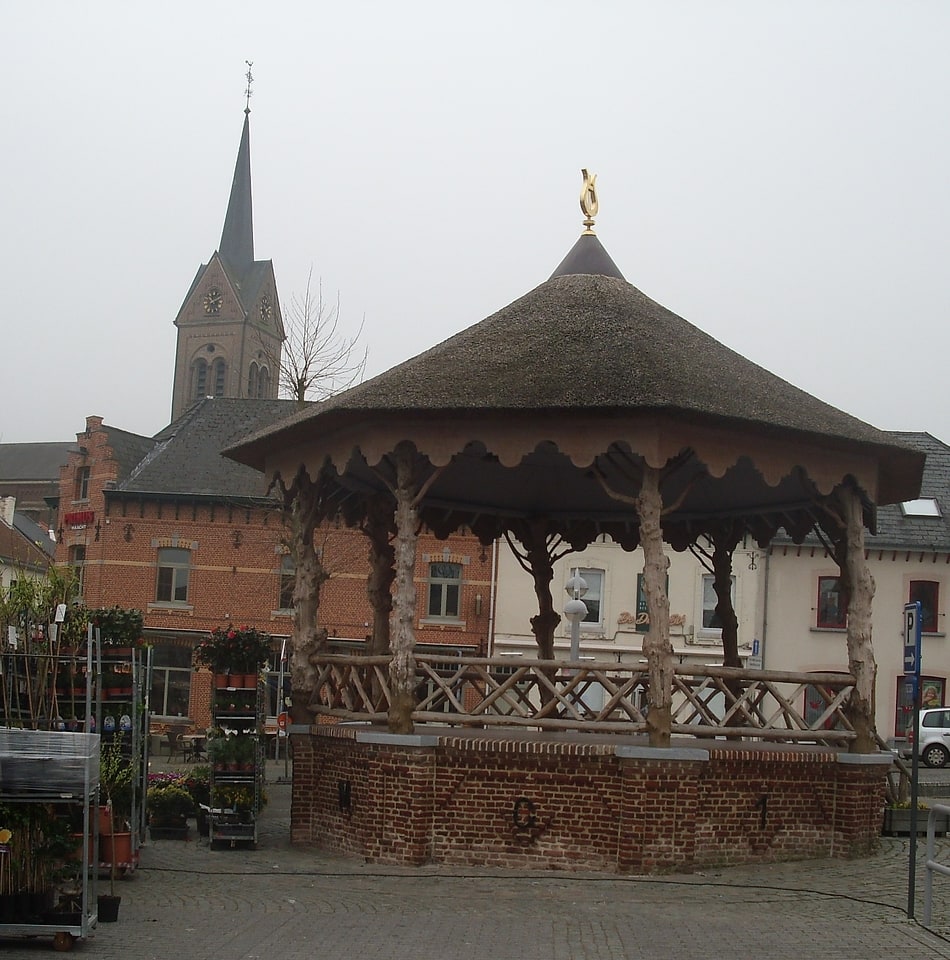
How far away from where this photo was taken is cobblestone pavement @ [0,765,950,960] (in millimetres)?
9859

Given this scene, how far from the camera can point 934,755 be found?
35250 mm

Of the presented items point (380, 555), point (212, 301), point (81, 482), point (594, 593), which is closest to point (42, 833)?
point (380, 555)

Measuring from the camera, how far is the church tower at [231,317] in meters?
90.2

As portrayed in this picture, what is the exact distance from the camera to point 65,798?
31.7 feet

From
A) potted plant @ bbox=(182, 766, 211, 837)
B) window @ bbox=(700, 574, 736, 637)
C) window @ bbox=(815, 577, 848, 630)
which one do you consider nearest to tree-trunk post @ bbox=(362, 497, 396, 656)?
potted plant @ bbox=(182, 766, 211, 837)

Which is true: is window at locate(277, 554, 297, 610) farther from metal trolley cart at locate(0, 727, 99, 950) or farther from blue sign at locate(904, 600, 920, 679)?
metal trolley cart at locate(0, 727, 99, 950)

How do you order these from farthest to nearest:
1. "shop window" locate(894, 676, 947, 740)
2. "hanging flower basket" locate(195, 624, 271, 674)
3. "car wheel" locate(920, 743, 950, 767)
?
"shop window" locate(894, 676, 947, 740), "car wheel" locate(920, 743, 950, 767), "hanging flower basket" locate(195, 624, 271, 674)

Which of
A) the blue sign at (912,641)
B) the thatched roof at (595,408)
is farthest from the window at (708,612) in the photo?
the blue sign at (912,641)

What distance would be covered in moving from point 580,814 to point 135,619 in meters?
5.60

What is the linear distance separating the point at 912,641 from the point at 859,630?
397cm

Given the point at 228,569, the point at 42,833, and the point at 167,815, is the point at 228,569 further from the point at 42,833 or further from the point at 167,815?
the point at 42,833

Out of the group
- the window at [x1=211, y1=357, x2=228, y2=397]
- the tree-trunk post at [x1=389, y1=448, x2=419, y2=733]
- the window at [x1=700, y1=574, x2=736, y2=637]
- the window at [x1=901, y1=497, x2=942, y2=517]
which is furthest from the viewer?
the window at [x1=211, y1=357, x2=228, y2=397]

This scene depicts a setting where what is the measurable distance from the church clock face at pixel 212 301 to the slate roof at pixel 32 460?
13408 mm

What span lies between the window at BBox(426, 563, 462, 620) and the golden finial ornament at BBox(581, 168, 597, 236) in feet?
77.3
